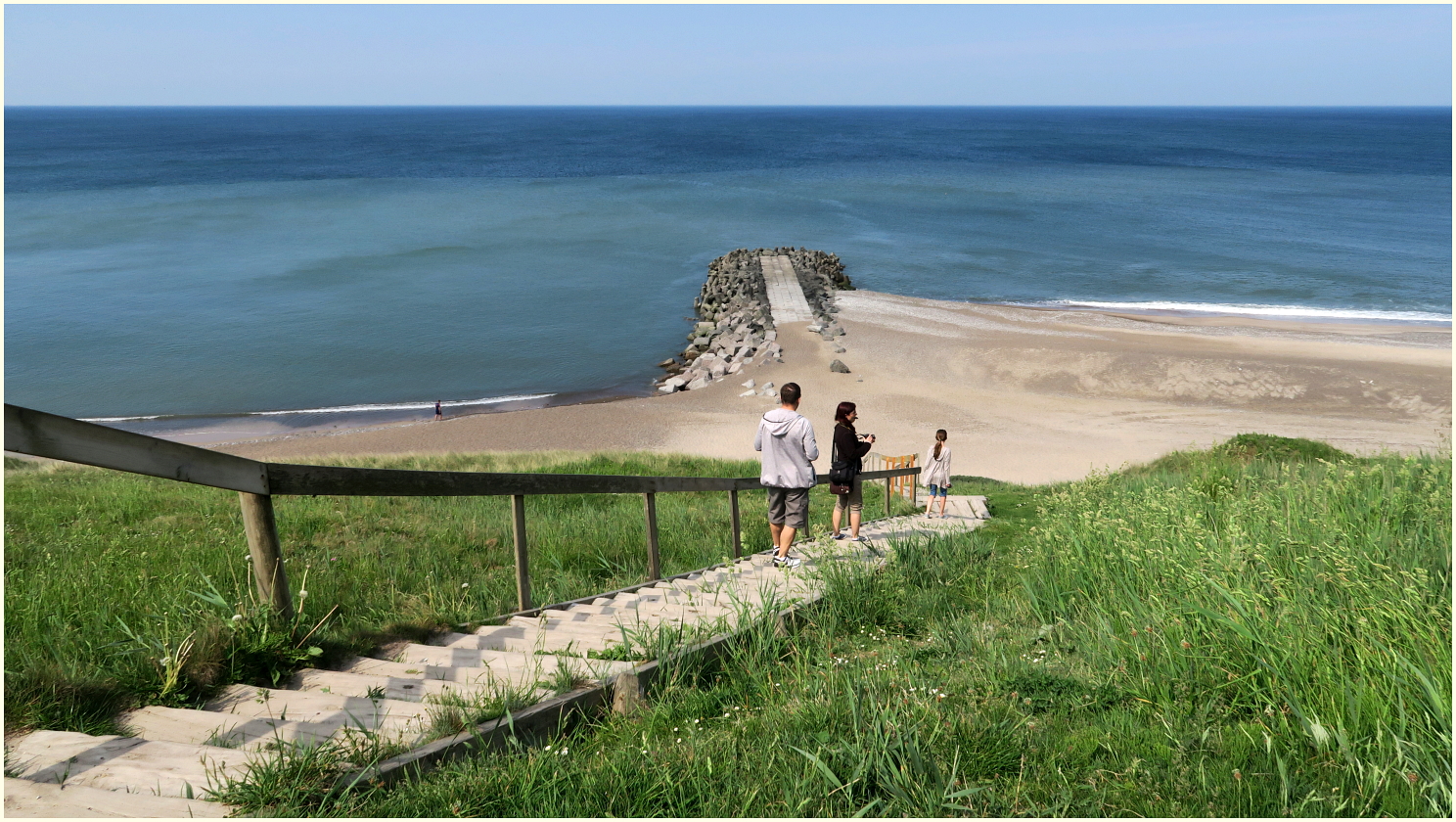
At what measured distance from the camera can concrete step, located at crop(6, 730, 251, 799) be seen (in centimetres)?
257

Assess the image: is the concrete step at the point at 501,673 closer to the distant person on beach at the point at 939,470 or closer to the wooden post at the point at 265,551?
the wooden post at the point at 265,551

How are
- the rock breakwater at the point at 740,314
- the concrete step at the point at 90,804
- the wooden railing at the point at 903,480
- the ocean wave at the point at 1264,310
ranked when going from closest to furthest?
the concrete step at the point at 90,804 → the wooden railing at the point at 903,480 → the rock breakwater at the point at 740,314 → the ocean wave at the point at 1264,310

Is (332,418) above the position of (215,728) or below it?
below

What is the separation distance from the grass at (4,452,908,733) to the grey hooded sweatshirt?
1.08 meters

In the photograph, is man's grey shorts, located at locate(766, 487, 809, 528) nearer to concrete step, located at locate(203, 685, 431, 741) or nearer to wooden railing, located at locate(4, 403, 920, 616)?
wooden railing, located at locate(4, 403, 920, 616)

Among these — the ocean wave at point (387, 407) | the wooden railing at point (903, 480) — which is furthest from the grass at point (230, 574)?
the ocean wave at point (387, 407)

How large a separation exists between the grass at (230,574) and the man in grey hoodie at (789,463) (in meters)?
0.90

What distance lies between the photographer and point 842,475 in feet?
30.1

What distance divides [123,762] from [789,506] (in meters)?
5.86

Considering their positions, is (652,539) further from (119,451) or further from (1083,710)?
(119,451)

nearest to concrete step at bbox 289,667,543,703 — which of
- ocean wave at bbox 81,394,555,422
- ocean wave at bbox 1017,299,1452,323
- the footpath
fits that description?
the footpath

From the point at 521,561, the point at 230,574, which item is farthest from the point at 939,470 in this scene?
the point at 230,574

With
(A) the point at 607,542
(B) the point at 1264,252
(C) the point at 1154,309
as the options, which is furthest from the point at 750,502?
(B) the point at 1264,252

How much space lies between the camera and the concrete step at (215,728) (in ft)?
9.78
